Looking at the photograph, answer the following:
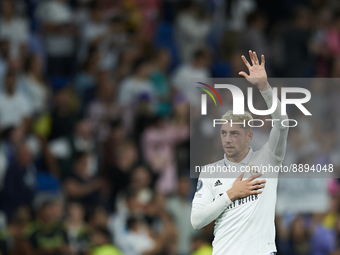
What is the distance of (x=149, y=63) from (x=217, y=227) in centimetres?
873

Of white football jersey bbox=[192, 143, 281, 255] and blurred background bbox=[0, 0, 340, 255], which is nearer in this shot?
white football jersey bbox=[192, 143, 281, 255]

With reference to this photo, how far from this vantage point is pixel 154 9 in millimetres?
12367

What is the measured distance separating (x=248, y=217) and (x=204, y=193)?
0.50 feet

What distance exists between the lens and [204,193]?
1.74m

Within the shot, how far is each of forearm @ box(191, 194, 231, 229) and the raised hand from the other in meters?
0.33

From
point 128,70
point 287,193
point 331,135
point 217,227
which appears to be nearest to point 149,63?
point 128,70

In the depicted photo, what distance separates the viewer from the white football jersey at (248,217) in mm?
1656

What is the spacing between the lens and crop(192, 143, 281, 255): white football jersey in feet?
5.43

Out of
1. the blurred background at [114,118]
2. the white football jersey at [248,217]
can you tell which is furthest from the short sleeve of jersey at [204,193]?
the blurred background at [114,118]

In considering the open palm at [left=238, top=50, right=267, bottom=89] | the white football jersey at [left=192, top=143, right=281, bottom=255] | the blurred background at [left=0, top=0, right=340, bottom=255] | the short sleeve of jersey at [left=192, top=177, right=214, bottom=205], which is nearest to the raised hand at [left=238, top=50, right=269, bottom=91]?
the open palm at [left=238, top=50, right=267, bottom=89]

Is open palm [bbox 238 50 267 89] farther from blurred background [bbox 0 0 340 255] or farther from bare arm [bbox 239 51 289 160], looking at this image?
blurred background [bbox 0 0 340 255]

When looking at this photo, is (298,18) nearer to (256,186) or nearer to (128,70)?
(128,70)

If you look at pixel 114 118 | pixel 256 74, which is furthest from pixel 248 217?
pixel 114 118

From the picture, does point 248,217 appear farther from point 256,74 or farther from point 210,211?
point 256,74
